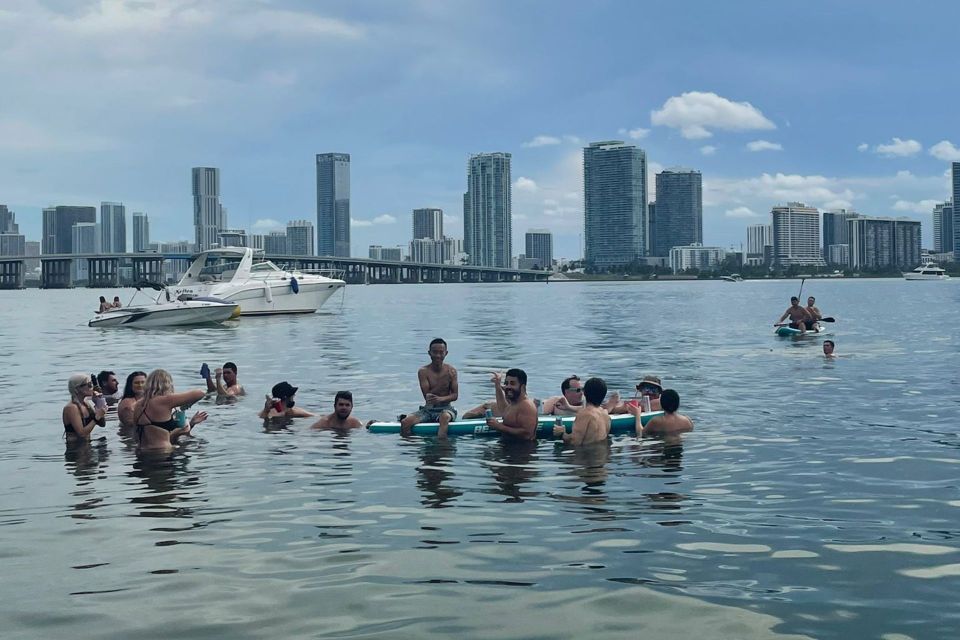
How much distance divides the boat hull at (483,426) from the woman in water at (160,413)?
142 inches

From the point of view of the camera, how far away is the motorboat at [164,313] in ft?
182

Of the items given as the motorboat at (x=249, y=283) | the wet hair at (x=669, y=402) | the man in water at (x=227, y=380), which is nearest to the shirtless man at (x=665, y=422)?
the wet hair at (x=669, y=402)

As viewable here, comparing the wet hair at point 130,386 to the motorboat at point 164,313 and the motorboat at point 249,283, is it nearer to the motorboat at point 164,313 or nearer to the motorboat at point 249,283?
the motorboat at point 164,313

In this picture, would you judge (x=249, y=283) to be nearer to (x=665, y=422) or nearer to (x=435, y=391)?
(x=435, y=391)

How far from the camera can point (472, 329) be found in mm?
58750

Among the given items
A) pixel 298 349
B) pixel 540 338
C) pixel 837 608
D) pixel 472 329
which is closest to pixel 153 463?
pixel 837 608

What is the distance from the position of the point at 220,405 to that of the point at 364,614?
600 inches

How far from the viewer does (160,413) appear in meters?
15.6

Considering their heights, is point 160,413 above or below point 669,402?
above

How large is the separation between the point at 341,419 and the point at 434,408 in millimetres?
1905

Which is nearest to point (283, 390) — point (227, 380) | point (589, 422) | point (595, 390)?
point (227, 380)

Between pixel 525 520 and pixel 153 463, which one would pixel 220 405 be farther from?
pixel 525 520

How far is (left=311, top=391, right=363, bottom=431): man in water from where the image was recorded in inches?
734

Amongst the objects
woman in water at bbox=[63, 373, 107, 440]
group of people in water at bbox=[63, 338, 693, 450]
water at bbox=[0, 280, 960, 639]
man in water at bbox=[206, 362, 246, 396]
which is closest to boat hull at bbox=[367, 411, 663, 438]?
group of people in water at bbox=[63, 338, 693, 450]
